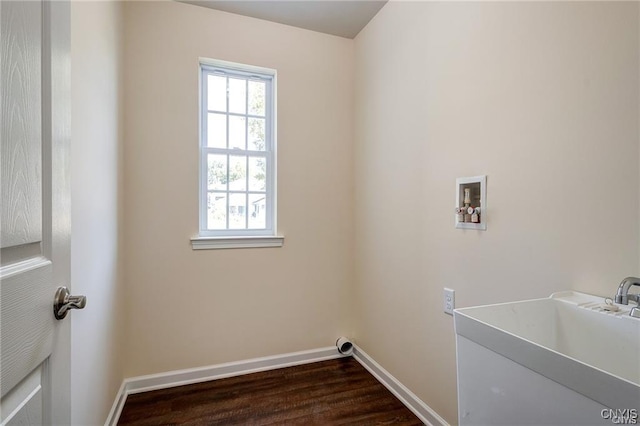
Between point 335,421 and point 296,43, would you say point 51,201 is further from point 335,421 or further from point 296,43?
point 296,43

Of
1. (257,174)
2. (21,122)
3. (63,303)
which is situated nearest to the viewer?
(21,122)

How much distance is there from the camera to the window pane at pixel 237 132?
91.1 inches

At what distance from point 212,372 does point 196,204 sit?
1.18 metres

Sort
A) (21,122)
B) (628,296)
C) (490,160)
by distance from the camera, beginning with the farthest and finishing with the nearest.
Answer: (490,160), (628,296), (21,122)

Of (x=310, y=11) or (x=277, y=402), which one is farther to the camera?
(x=310, y=11)

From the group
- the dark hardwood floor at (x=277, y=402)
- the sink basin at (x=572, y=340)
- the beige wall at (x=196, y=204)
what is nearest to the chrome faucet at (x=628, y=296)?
the sink basin at (x=572, y=340)

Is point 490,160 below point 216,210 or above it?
above

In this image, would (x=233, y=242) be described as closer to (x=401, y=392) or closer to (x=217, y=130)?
(x=217, y=130)

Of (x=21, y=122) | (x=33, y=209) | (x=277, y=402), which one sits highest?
(x=21, y=122)

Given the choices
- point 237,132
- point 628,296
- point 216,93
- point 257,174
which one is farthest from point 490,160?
point 216,93

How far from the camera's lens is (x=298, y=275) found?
2.38 metres

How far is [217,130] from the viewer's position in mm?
2275

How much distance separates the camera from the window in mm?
2236

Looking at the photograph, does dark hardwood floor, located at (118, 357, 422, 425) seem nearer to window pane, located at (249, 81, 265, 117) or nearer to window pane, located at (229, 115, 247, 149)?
window pane, located at (229, 115, 247, 149)
